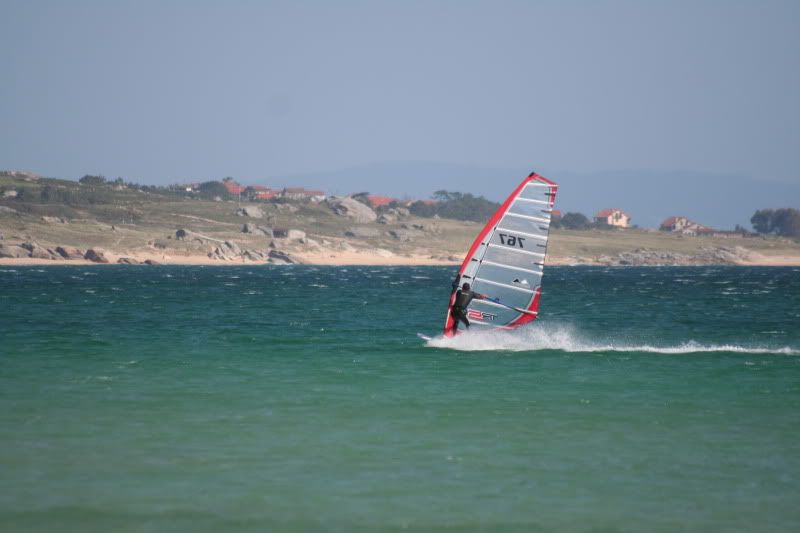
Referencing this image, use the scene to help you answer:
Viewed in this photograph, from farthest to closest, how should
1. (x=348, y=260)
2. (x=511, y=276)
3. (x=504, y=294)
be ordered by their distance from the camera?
(x=348, y=260) → (x=504, y=294) → (x=511, y=276)

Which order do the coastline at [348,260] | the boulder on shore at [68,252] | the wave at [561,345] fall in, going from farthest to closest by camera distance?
the boulder on shore at [68,252]
the coastline at [348,260]
the wave at [561,345]

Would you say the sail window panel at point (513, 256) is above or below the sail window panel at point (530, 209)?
below

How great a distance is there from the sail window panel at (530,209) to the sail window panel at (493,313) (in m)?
2.89

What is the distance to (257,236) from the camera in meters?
151

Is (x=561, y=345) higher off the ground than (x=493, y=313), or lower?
lower

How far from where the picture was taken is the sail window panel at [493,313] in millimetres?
27188

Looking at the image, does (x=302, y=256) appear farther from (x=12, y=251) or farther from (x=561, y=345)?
(x=561, y=345)

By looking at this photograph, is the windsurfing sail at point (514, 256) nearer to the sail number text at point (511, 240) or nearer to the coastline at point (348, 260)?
the sail number text at point (511, 240)

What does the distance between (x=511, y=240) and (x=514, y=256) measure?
1.46 ft

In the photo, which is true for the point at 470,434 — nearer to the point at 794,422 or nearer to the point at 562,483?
the point at 562,483

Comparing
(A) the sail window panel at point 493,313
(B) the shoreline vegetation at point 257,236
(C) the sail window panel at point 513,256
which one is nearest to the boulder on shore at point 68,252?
(B) the shoreline vegetation at point 257,236

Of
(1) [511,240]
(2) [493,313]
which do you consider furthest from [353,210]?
(1) [511,240]

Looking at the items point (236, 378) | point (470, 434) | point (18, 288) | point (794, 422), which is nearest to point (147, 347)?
point (236, 378)

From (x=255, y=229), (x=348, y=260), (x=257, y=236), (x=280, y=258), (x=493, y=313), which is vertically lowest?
(x=348, y=260)
